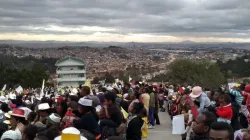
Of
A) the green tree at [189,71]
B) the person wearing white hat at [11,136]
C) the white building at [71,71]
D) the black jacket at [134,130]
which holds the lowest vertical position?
the white building at [71,71]

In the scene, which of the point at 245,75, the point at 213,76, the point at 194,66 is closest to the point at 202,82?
the point at 213,76

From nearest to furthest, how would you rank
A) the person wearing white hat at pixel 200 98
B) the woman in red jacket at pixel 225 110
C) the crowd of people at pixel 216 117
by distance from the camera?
the crowd of people at pixel 216 117
the woman in red jacket at pixel 225 110
the person wearing white hat at pixel 200 98

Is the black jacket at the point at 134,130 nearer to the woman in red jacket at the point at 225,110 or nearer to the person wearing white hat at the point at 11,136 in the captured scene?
the woman in red jacket at the point at 225,110

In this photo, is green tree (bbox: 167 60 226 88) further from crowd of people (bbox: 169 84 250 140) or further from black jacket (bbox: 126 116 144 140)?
black jacket (bbox: 126 116 144 140)

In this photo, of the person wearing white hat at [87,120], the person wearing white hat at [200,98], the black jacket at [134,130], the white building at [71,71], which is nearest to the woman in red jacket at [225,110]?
the person wearing white hat at [200,98]

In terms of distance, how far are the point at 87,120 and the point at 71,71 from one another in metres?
111

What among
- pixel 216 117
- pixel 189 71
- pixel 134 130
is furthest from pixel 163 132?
pixel 189 71

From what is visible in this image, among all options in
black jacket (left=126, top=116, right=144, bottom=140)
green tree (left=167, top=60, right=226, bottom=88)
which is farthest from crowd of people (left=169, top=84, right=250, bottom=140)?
green tree (left=167, top=60, right=226, bottom=88)

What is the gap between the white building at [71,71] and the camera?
379 feet

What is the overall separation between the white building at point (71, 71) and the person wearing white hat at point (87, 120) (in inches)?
4264

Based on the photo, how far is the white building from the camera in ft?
379

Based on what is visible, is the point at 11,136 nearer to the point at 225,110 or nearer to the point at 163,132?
the point at 225,110

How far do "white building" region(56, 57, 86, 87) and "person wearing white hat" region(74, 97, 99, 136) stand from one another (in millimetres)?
108300

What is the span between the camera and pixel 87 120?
6.76 metres
